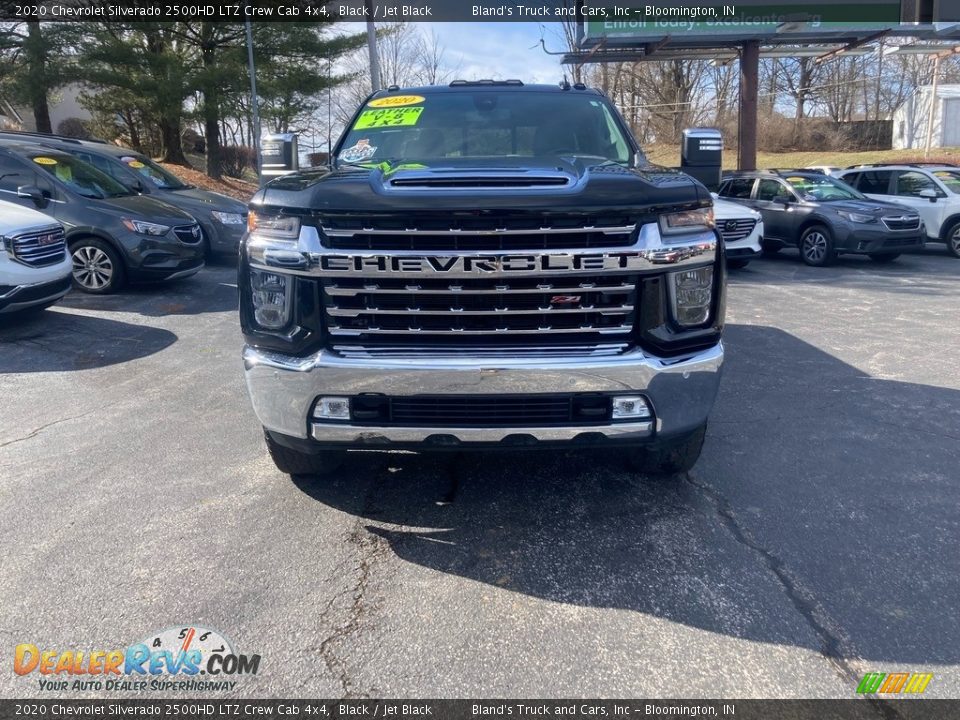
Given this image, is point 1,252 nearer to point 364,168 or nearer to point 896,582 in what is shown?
point 364,168

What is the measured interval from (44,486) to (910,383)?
19.6 ft

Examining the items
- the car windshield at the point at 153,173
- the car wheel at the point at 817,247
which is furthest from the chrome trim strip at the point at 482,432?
the car wheel at the point at 817,247

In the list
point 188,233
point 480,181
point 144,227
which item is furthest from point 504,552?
point 188,233

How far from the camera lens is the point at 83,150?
37.2 ft

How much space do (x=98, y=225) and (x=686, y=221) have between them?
7.97 meters

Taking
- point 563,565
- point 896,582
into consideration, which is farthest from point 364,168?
point 896,582

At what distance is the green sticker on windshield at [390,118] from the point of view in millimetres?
4863

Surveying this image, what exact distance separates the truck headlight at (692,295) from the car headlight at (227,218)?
9.54 metres

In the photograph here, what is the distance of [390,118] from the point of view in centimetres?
493

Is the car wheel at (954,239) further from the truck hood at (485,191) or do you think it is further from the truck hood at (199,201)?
the truck hood at (485,191)

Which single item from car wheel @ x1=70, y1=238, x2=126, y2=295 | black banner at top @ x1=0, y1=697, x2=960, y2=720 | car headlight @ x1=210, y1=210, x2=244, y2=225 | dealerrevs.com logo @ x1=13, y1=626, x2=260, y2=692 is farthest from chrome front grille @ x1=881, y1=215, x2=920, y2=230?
dealerrevs.com logo @ x1=13, y1=626, x2=260, y2=692

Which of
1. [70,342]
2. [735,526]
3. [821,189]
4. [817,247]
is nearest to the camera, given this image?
[735,526]

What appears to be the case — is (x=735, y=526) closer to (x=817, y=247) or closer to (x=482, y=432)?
(x=482, y=432)

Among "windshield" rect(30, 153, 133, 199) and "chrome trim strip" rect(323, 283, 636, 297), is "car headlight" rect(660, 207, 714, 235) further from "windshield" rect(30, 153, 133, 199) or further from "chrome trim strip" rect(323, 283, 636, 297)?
"windshield" rect(30, 153, 133, 199)
